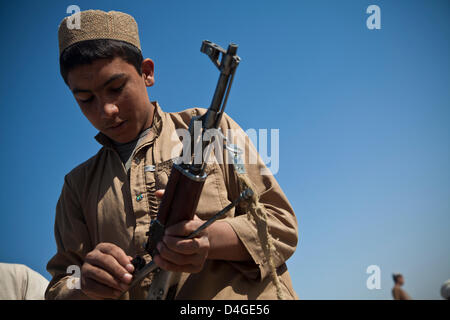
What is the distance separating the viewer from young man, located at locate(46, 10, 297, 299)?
5.44 feet

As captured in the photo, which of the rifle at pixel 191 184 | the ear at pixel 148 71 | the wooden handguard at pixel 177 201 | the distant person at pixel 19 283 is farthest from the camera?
the distant person at pixel 19 283

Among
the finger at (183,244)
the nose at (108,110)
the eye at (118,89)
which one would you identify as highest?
the eye at (118,89)

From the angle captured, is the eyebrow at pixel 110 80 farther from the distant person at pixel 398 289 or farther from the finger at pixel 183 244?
the distant person at pixel 398 289

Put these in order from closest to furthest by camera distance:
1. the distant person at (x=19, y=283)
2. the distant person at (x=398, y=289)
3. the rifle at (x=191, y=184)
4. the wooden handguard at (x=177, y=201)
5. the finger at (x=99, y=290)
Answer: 1. the rifle at (x=191, y=184)
2. the wooden handguard at (x=177, y=201)
3. the finger at (x=99, y=290)
4. the distant person at (x=19, y=283)
5. the distant person at (x=398, y=289)

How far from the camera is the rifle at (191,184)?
144 cm

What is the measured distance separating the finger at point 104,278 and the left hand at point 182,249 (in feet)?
0.75

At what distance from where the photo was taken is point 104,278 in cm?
162

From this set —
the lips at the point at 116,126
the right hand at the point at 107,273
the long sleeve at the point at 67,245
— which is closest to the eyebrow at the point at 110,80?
the lips at the point at 116,126

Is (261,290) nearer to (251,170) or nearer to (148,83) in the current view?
(251,170)

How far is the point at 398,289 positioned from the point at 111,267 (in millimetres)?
8790

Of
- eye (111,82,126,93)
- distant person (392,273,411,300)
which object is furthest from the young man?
distant person (392,273,411,300)
